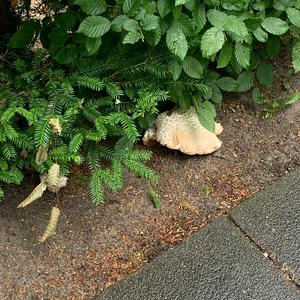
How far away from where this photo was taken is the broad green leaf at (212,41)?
2.37 m

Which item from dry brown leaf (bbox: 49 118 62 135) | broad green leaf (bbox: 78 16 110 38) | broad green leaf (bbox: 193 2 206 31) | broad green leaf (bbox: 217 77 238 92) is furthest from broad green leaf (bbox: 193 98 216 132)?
dry brown leaf (bbox: 49 118 62 135)

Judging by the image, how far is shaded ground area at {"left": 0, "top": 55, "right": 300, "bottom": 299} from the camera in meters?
2.44

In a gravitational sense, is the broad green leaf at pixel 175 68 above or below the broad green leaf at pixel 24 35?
below

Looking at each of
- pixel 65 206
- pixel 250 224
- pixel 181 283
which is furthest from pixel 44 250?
pixel 250 224

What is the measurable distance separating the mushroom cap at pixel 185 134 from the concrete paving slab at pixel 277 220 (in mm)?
371

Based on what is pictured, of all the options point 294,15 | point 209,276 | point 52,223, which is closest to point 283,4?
point 294,15

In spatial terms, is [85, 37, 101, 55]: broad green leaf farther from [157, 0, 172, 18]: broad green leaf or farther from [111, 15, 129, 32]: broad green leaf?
[157, 0, 172, 18]: broad green leaf

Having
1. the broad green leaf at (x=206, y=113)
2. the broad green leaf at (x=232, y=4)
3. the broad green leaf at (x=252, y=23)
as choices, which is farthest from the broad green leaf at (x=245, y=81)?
the broad green leaf at (x=232, y=4)

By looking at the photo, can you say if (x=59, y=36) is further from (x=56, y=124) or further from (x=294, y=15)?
(x=294, y=15)

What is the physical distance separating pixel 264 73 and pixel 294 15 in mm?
450

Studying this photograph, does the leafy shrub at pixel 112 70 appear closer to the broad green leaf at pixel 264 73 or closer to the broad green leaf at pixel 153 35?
the broad green leaf at pixel 153 35

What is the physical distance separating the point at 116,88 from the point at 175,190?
655 millimetres

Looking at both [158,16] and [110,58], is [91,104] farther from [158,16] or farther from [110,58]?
[158,16]

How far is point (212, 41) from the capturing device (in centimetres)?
238
